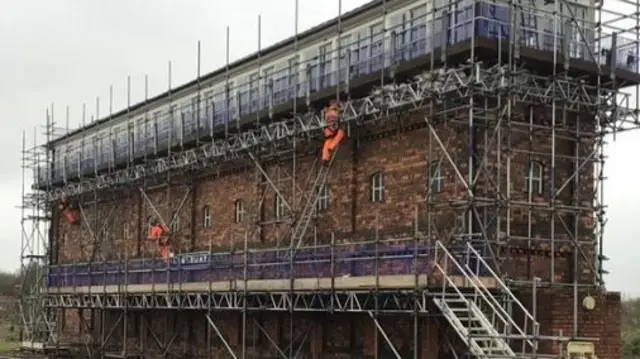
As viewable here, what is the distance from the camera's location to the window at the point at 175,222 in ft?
108

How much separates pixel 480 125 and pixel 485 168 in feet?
3.15

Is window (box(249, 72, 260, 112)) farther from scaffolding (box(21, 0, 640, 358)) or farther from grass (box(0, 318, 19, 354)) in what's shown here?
grass (box(0, 318, 19, 354))

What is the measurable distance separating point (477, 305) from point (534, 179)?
4100mm

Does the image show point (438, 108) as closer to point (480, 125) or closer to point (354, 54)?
point (480, 125)

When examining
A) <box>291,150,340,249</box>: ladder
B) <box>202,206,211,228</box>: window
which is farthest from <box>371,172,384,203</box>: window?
<box>202,206,211,228</box>: window

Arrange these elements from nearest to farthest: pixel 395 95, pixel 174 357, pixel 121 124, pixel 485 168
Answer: pixel 485 168 < pixel 395 95 < pixel 174 357 < pixel 121 124

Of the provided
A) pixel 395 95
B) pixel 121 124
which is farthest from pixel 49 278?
pixel 395 95

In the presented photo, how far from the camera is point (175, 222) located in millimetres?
33188

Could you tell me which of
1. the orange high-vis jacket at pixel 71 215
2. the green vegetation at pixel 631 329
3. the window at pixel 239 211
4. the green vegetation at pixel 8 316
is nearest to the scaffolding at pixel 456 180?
the window at pixel 239 211

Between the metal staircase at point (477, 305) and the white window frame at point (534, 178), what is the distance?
106 inches

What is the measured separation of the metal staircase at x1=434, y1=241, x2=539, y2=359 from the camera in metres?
17.6

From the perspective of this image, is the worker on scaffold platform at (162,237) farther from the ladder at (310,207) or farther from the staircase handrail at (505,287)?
the staircase handrail at (505,287)

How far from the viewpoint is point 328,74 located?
25.2m

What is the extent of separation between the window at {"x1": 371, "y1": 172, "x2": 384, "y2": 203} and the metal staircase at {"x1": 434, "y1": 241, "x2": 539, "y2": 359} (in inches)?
158
